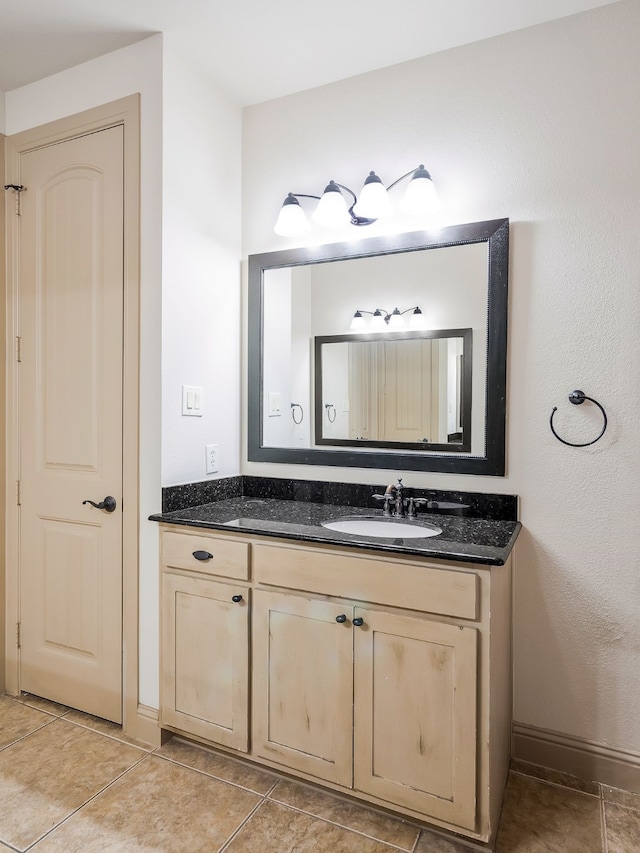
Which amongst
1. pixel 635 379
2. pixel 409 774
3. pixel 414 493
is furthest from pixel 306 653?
pixel 635 379

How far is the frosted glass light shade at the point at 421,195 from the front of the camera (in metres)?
1.99

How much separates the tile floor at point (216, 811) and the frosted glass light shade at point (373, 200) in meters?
2.05

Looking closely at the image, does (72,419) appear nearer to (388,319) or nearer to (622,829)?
(388,319)

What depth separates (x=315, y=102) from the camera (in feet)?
7.70

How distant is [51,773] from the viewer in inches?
75.1

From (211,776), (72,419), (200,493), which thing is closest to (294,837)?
(211,776)

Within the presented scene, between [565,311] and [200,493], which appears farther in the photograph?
[200,493]

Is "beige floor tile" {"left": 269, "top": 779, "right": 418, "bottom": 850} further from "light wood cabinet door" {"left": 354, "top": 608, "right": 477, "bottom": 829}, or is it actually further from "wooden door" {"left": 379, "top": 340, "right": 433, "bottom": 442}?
"wooden door" {"left": 379, "top": 340, "right": 433, "bottom": 442}

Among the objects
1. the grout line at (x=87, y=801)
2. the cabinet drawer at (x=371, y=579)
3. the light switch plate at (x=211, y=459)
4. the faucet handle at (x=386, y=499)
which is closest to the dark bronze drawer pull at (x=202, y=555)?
the cabinet drawer at (x=371, y=579)

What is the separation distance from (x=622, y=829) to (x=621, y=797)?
0.16 meters

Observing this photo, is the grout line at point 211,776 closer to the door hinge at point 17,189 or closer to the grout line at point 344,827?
the grout line at point 344,827

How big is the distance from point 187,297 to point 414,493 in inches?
46.7

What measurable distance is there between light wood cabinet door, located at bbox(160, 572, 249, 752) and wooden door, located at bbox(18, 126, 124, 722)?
297 mm

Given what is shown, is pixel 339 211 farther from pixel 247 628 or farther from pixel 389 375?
pixel 247 628
